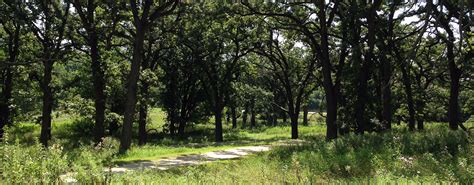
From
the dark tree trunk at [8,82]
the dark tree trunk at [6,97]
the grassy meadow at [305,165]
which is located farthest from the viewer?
the dark tree trunk at [6,97]

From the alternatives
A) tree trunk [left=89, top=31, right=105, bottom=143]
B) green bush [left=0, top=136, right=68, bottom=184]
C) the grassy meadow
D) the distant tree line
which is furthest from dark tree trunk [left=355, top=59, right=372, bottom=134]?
green bush [left=0, top=136, right=68, bottom=184]

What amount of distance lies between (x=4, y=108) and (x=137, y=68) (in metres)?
16.1

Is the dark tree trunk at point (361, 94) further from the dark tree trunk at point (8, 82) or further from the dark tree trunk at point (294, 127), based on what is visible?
the dark tree trunk at point (8, 82)

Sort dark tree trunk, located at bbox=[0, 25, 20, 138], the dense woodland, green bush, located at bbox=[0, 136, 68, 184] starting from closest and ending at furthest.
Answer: green bush, located at bbox=[0, 136, 68, 184] < the dense woodland < dark tree trunk, located at bbox=[0, 25, 20, 138]

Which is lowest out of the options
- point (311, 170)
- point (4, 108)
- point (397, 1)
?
point (311, 170)

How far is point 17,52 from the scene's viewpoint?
1069 inches

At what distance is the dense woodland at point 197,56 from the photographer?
774 inches

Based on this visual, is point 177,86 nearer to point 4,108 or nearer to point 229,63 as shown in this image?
point 229,63

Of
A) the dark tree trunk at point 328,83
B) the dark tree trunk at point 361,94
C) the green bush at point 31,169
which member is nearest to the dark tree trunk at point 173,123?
the dark tree trunk at point 361,94

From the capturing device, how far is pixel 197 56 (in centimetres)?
3161

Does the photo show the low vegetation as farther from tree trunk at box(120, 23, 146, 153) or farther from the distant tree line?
the distant tree line

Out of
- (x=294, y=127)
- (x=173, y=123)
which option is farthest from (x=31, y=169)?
(x=173, y=123)

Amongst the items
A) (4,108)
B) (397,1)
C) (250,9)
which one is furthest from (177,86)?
(397,1)

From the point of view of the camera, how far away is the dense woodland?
1967 centimetres
